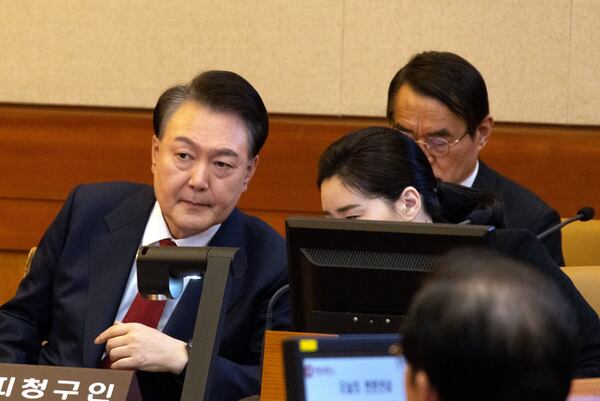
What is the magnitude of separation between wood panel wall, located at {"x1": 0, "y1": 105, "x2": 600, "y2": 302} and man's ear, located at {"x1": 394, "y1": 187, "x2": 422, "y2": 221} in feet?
6.34

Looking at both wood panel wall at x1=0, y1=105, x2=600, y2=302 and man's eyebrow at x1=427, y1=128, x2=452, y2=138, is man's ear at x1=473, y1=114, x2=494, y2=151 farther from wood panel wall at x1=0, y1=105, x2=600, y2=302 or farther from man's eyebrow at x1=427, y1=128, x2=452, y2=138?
wood panel wall at x1=0, y1=105, x2=600, y2=302

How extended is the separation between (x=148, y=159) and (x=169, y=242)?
5.85ft

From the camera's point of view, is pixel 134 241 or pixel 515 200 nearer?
pixel 134 241

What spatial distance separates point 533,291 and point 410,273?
0.80 meters

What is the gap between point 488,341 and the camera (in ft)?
3.78

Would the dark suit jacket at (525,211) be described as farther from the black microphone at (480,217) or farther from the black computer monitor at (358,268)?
the black computer monitor at (358,268)

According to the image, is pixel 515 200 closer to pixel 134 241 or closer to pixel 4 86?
pixel 134 241

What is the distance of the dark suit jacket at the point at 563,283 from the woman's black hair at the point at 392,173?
211 millimetres

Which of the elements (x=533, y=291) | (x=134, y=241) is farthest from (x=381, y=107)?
(x=533, y=291)

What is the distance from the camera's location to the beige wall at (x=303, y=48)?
455 cm

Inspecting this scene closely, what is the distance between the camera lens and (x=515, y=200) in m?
3.56

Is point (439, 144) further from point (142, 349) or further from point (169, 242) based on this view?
point (142, 349)

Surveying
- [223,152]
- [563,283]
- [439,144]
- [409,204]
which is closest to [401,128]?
[439,144]

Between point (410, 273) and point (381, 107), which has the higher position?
point (381, 107)
